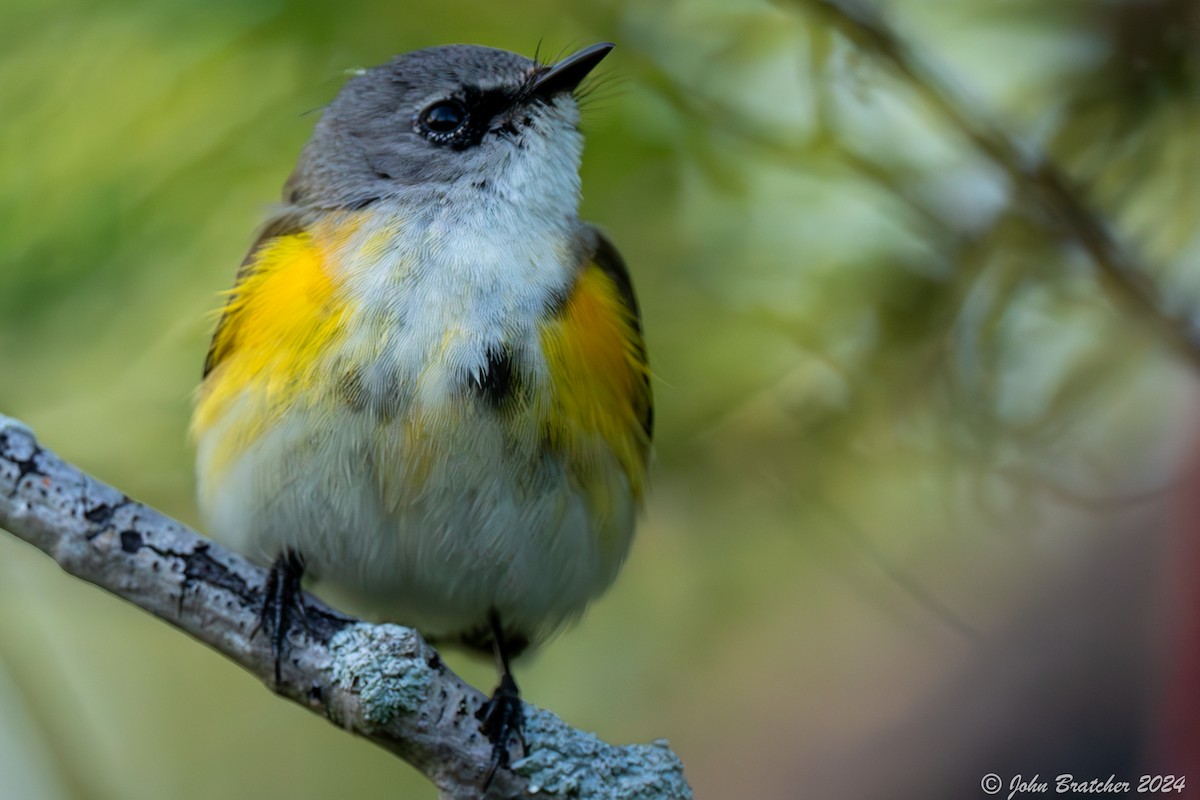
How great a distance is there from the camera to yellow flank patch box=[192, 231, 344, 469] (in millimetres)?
2932

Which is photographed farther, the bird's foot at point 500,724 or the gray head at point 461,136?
the gray head at point 461,136

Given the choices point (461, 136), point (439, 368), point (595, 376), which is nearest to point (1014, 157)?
point (595, 376)

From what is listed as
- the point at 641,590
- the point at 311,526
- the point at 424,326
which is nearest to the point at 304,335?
the point at 424,326

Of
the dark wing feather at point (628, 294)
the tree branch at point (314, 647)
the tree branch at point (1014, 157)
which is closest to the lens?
the tree branch at point (314, 647)

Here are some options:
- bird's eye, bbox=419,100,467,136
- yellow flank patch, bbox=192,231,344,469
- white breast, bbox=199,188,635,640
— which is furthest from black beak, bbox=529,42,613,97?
yellow flank patch, bbox=192,231,344,469

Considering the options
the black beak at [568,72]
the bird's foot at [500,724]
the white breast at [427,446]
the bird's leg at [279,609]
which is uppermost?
the black beak at [568,72]

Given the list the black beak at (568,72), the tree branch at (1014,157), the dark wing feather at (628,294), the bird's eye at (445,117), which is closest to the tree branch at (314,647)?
the dark wing feather at (628,294)

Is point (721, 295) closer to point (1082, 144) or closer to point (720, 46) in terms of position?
point (720, 46)

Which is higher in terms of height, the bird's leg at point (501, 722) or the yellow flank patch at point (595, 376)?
the yellow flank patch at point (595, 376)

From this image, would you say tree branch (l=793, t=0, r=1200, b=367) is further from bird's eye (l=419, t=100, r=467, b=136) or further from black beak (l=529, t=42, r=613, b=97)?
bird's eye (l=419, t=100, r=467, b=136)

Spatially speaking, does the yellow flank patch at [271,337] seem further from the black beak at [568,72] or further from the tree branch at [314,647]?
the black beak at [568,72]

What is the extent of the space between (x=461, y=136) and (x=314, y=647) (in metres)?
1.47

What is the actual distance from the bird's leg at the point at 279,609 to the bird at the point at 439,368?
1 centimetres

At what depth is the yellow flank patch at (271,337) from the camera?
2.93 meters
